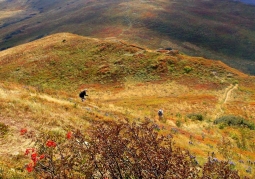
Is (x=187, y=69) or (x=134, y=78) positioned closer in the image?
(x=134, y=78)

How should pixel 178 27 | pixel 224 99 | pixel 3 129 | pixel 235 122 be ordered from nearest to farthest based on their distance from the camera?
pixel 3 129 < pixel 235 122 < pixel 224 99 < pixel 178 27

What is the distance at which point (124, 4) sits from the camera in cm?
15275

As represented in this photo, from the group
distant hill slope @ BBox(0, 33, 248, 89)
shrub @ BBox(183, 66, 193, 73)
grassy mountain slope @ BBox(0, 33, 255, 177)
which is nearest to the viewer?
grassy mountain slope @ BBox(0, 33, 255, 177)

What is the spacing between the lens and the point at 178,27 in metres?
117

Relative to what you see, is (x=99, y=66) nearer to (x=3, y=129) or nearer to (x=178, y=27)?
(x=3, y=129)

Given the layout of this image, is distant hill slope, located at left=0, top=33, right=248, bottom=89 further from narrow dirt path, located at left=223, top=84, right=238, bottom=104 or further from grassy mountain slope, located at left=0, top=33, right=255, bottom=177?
narrow dirt path, located at left=223, top=84, right=238, bottom=104

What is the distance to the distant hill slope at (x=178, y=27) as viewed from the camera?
9938cm

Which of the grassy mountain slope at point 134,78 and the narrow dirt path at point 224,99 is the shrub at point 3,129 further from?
the narrow dirt path at point 224,99

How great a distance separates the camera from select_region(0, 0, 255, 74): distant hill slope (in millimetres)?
99375

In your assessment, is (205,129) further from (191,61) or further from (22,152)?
(191,61)

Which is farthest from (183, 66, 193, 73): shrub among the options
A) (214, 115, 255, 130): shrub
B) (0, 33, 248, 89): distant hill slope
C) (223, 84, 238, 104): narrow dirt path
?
(214, 115, 255, 130): shrub

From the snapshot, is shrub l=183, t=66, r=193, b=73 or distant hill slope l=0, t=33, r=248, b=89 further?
shrub l=183, t=66, r=193, b=73

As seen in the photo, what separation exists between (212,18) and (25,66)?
107 m

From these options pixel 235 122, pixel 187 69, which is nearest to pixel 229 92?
pixel 187 69
